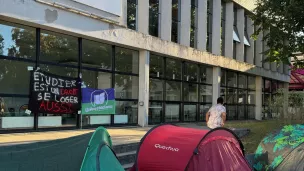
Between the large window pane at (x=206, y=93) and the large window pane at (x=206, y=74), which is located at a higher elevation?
the large window pane at (x=206, y=74)

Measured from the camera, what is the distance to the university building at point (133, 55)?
1068cm

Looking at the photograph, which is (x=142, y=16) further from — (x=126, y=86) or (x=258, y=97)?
(x=258, y=97)

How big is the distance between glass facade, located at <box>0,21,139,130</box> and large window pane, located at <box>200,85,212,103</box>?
5524 millimetres

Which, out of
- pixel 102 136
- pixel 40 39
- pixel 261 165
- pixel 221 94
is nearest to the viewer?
pixel 102 136

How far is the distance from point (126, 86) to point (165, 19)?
3.80 m

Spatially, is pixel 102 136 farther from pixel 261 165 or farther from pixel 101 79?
pixel 101 79

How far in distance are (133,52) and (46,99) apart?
4845 millimetres

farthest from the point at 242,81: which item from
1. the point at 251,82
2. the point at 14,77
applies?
the point at 14,77

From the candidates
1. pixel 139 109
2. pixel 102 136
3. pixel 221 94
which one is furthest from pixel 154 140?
pixel 221 94

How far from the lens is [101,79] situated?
13.4 metres

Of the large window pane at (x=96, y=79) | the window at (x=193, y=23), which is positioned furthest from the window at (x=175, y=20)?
the large window pane at (x=96, y=79)

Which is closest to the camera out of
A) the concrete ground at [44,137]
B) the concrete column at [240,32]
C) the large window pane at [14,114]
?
the concrete ground at [44,137]

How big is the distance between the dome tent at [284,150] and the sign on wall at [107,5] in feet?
25.4

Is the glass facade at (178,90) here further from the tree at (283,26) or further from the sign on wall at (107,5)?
the tree at (283,26)
